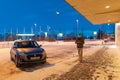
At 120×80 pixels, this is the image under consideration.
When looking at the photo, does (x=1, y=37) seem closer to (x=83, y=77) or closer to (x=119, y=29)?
(x=119, y=29)

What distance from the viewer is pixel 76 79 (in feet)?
28.2

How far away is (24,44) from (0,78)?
512 cm

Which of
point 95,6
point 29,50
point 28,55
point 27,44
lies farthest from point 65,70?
point 95,6

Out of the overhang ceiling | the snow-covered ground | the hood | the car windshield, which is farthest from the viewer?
A: the car windshield

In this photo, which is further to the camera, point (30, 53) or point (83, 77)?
point (30, 53)

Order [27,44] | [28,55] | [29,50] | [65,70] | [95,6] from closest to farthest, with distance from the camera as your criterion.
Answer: [65,70] < [28,55] < [29,50] < [27,44] < [95,6]

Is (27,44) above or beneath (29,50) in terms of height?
above

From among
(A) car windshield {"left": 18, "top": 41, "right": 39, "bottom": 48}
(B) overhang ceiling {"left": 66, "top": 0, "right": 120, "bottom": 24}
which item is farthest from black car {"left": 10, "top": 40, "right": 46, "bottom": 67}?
(B) overhang ceiling {"left": 66, "top": 0, "right": 120, "bottom": 24}

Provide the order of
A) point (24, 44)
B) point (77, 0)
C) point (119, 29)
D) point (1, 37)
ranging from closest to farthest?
point (77, 0) → point (24, 44) → point (119, 29) → point (1, 37)

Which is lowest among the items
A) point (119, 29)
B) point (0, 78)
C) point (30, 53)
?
point (0, 78)

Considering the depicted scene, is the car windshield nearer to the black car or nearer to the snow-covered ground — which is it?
the black car

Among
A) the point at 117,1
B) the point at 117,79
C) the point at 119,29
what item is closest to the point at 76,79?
the point at 117,79

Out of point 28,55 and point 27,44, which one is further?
point 27,44

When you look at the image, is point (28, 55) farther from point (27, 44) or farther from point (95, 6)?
point (95, 6)
